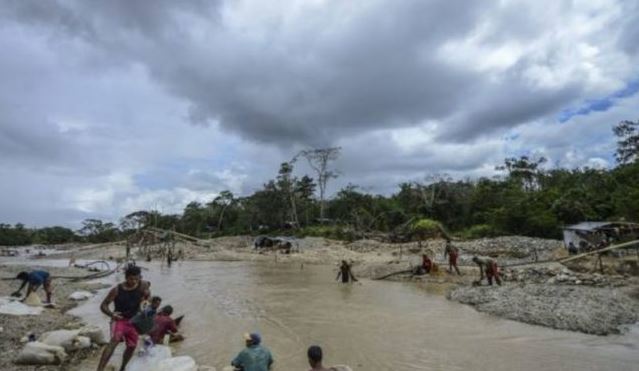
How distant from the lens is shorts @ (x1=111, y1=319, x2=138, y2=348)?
790 centimetres

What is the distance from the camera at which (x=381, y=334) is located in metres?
14.1

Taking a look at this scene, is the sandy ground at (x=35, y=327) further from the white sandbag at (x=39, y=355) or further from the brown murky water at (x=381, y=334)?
the brown murky water at (x=381, y=334)

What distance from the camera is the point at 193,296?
2291 centimetres

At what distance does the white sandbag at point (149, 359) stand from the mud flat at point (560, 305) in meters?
10.8

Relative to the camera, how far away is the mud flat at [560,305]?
14.0 metres

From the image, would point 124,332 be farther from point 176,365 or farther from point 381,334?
point 381,334

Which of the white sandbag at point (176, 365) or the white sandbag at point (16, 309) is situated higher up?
the white sandbag at point (16, 309)

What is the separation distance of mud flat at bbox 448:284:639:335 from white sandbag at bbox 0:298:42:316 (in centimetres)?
1431

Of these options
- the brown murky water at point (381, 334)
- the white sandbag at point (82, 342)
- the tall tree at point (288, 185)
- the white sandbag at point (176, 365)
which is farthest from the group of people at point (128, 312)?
the tall tree at point (288, 185)

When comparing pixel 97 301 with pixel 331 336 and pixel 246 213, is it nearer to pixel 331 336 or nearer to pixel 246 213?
pixel 331 336

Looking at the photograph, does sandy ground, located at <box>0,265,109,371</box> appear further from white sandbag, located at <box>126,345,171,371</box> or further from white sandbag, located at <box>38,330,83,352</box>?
white sandbag, located at <box>126,345,171,371</box>

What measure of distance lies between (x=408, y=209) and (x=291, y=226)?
62.5 ft

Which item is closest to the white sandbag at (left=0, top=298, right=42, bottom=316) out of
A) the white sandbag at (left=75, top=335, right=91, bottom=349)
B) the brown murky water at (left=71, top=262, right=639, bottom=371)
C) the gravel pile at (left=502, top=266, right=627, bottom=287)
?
the brown murky water at (left=71, top=262, right=639, bottom=371)

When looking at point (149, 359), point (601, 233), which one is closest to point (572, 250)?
point (601, 233)
